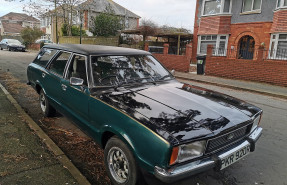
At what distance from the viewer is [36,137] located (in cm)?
390

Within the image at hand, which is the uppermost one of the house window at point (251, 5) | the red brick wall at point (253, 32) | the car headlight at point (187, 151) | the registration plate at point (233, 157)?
the house window at point (251, 5)

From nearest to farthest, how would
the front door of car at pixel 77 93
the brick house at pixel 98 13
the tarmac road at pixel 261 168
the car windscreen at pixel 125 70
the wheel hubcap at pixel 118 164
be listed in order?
the wheel hubcap at pixel 118 164, the tarmac road at pixel 261 168, the front door of car at pixel 77 93, the car windscreen at pixel 125 70, the brick house at pixel 98 13

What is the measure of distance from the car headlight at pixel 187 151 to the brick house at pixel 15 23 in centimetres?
7242

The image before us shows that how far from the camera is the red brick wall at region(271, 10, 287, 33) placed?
14852mm

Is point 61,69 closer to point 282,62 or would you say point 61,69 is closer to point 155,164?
point 155,164

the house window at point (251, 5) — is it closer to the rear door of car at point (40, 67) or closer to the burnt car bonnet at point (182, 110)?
the burnt car bonnet at point (182, 110)

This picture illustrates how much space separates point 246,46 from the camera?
60.6 ft

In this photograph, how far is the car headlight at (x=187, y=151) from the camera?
84.1 inches

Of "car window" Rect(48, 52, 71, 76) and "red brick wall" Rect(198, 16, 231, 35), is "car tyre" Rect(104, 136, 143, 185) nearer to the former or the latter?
"car window" Rect(48, 52, 71, 76)

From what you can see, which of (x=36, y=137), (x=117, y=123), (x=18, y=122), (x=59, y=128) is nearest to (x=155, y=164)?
(x=117, y=123)

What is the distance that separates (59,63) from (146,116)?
2.56 m

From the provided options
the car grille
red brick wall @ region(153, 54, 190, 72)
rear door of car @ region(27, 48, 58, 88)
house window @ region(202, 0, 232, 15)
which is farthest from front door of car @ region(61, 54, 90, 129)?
house window @ region(202, 0, 232, 15)

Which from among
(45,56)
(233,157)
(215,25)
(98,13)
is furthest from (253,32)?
(98,13)

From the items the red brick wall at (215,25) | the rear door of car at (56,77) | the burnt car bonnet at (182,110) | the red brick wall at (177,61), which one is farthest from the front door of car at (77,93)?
the red brick wall at (215,25)
